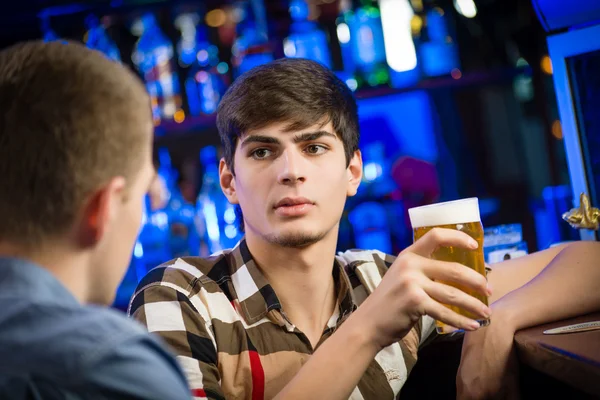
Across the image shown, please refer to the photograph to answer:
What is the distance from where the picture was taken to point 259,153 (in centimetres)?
179

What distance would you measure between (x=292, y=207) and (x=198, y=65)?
2327mm

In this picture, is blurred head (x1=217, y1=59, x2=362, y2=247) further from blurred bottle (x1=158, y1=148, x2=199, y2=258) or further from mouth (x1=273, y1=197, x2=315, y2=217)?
blurred bottle (x1=158, y1=148, x2=199, y2=258)

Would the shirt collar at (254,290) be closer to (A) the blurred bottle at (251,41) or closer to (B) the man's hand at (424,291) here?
(B) the man's hand at (424,291)

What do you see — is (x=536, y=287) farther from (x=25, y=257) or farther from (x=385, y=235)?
(x=385, y=235)

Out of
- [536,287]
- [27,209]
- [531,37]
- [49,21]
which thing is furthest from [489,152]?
[27,209]

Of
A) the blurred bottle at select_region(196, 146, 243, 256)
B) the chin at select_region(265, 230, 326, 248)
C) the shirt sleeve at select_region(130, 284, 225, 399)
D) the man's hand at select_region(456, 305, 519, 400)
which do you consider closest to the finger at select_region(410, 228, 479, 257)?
the man's hand at select_region(456, 305, 519, 400)

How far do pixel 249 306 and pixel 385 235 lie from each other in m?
2.10

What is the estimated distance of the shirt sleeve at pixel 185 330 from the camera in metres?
1.44

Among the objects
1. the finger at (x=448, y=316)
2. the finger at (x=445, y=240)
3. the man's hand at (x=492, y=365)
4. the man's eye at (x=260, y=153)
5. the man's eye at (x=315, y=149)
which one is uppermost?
the man's eye at (x=260, y=153)

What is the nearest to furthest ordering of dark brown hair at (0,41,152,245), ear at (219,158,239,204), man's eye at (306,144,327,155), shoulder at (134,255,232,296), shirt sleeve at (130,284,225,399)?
dark brown hair at (0,41,152,245) → shirt sleeve at (130,284,225,399) → shoulder at (134,255,232,296) → man's eye at (306,144,327,155) → ear at (219,158,239,204)

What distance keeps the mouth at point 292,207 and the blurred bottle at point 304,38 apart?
2.21 metres

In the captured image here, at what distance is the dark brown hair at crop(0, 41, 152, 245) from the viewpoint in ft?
2.72

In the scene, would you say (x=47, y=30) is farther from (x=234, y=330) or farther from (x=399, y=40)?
(x=234, y=330)

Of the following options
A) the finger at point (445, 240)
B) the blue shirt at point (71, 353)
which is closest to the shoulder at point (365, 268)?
the finger at point (445, 240)
